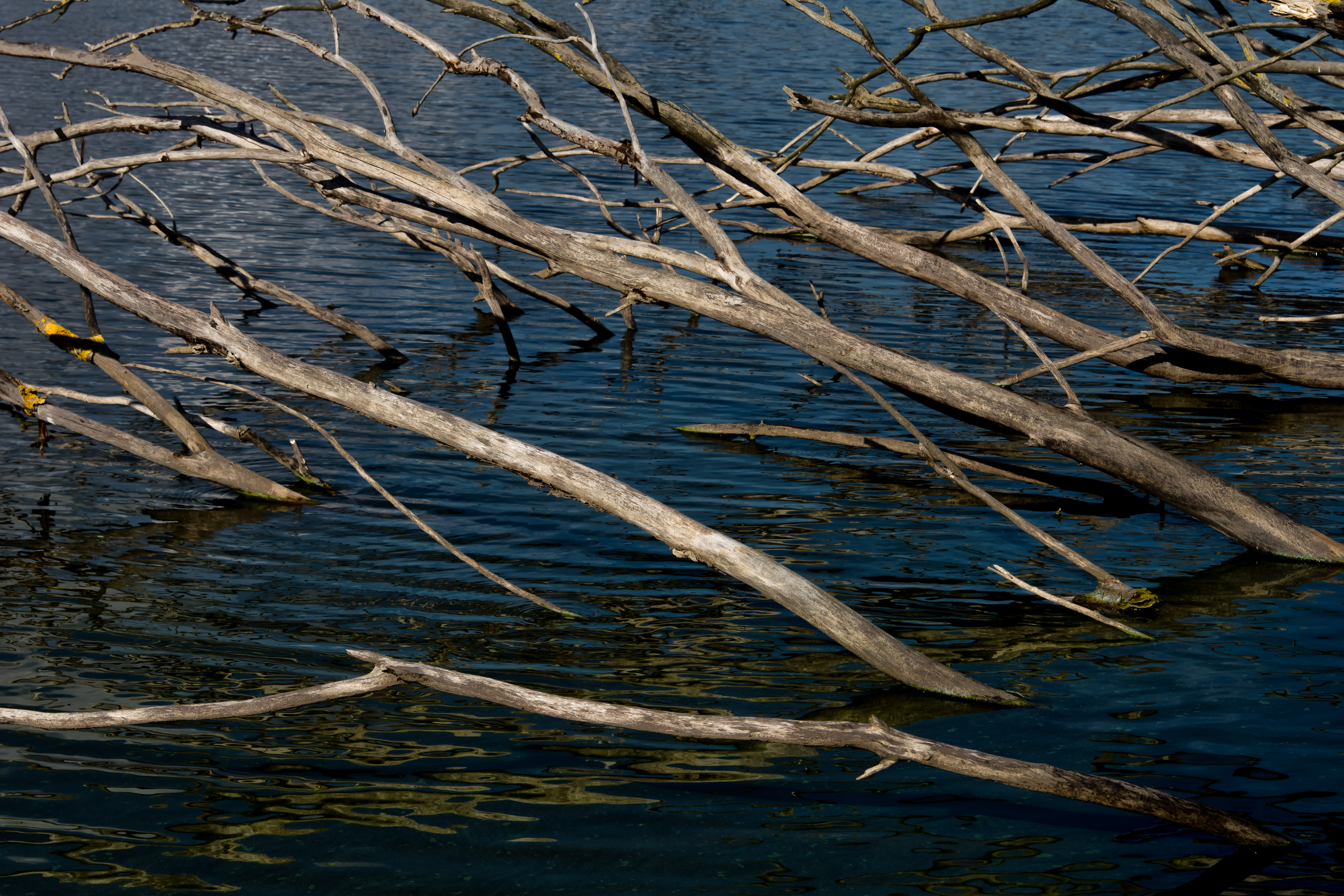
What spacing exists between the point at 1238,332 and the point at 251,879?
36.0 ft

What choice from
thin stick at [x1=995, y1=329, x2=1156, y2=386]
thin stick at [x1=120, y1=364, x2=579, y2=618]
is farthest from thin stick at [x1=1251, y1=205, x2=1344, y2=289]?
thin stick at [x1=120, y1=364, x2=579, y2=618]

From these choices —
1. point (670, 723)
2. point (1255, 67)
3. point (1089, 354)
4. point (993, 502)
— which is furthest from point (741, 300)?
point (670, 723)

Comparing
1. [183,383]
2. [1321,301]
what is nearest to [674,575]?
[183,383]

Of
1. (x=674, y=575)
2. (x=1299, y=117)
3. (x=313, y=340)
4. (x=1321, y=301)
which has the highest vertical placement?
(x=1299, y=117)

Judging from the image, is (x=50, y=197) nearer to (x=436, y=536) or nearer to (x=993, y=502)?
(x=436, y=536)

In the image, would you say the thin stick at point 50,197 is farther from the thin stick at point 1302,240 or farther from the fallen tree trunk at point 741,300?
the thin stick at point 1302,240

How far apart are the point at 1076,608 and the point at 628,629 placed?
216 cm

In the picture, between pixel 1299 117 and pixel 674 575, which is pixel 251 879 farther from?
pixel 1299 117

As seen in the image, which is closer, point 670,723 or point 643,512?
point 670,723

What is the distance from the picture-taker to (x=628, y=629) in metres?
6.21

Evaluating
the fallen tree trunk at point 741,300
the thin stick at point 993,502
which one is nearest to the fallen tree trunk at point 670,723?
the thin stick at point 993,502

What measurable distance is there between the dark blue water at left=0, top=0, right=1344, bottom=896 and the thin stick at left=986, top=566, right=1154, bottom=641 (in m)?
0.08

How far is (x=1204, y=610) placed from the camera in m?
6.59

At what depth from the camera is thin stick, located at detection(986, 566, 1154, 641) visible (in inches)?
202
